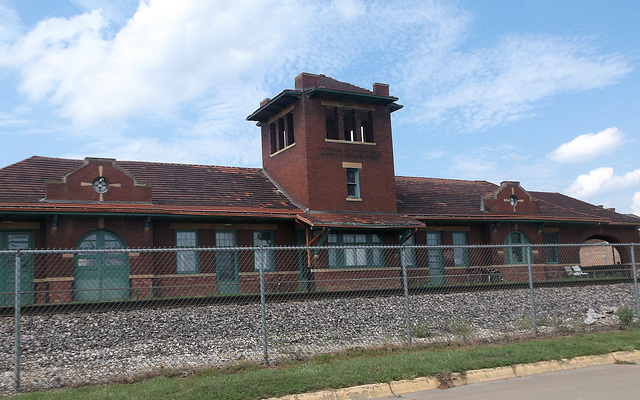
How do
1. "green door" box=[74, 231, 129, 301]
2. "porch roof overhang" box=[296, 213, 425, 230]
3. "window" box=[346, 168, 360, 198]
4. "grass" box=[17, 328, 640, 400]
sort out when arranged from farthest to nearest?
1. "window" box=[346, 168, 360, 198]
2. "porch roof overhang" box=[296, 213, 425, 230]
3. "green door" box=[74, 231, 129, 301]
4. "grass" box=[17, 328, 640, 400]

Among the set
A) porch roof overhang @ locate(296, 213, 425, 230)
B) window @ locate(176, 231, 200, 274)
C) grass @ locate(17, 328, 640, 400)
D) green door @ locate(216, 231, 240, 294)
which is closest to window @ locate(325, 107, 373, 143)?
porch roof overhang @ locate(296, 213, 425, 230)

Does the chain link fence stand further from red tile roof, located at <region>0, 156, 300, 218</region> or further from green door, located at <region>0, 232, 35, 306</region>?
red tile roof, located at <region>0, 156, 300, 218</region>

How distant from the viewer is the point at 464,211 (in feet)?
89.9

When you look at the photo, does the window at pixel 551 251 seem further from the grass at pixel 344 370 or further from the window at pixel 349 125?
the grass at pixel 344 370

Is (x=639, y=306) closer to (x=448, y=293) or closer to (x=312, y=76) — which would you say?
(x=448, y=293)

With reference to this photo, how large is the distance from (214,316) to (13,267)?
31.8 feet

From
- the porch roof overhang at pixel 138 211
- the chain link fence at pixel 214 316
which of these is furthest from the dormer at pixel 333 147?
the chain link fence at pixel 214 316


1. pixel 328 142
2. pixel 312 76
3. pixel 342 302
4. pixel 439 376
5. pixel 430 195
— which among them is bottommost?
pixel 439 376

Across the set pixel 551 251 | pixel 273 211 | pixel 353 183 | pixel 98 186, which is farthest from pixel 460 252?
pixel 98 186

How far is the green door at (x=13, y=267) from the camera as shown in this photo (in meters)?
18.4

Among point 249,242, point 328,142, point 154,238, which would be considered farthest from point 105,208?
point 328,142

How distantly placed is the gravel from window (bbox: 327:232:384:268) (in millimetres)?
7560

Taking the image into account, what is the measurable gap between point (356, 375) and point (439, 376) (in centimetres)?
134

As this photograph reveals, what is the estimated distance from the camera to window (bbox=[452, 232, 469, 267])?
27219 millimetres
